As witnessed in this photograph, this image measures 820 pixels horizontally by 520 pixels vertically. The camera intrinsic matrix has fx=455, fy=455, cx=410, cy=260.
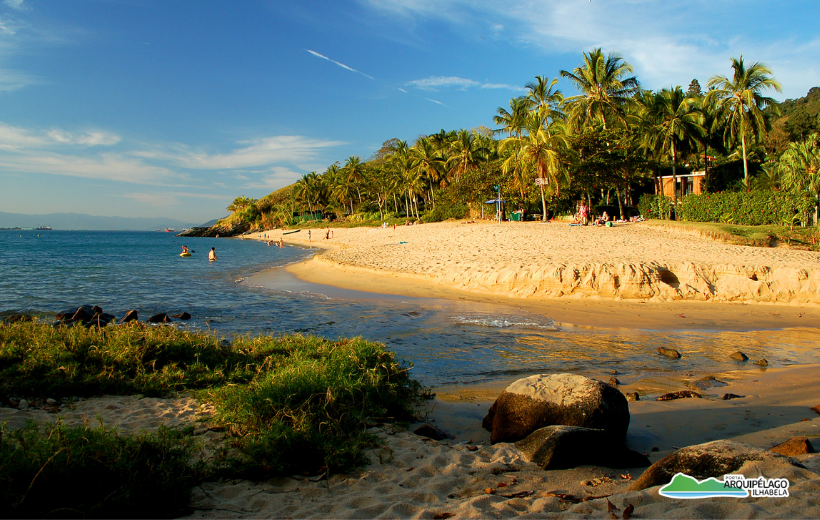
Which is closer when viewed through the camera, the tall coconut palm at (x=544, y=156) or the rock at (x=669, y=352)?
the rock at (x=669, y=352)

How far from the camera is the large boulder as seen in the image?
423cm

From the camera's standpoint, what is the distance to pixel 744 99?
35312 millimetres

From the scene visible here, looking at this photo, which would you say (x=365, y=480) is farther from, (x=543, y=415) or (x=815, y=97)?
(x=815, y=97)

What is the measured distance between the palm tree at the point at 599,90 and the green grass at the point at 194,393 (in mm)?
38220

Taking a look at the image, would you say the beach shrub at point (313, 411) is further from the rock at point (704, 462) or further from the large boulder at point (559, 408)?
the rock at point (704, 462)

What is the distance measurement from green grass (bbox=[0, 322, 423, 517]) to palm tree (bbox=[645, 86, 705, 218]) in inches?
1492

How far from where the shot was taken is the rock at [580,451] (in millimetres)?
3762

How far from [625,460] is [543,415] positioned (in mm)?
784

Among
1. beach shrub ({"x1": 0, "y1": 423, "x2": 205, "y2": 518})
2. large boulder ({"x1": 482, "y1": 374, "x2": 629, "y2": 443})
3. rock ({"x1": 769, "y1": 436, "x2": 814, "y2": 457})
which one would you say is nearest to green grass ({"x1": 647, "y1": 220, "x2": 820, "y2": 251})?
rock ({"x1": 769, "y1": 436, "x2": 814, "y2": 457})

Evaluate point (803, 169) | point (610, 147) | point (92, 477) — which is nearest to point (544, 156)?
point (610, 147)

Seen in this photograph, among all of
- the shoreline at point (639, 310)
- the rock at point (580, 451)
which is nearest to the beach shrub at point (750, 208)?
the shoreline at point (639, 310)

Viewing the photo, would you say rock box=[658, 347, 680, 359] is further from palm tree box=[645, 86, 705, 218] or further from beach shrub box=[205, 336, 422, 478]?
palm tree box=[645, 86, 705, 218]

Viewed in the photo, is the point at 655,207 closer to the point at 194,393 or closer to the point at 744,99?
the point at 744,99

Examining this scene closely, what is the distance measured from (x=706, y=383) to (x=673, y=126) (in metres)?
36.6
